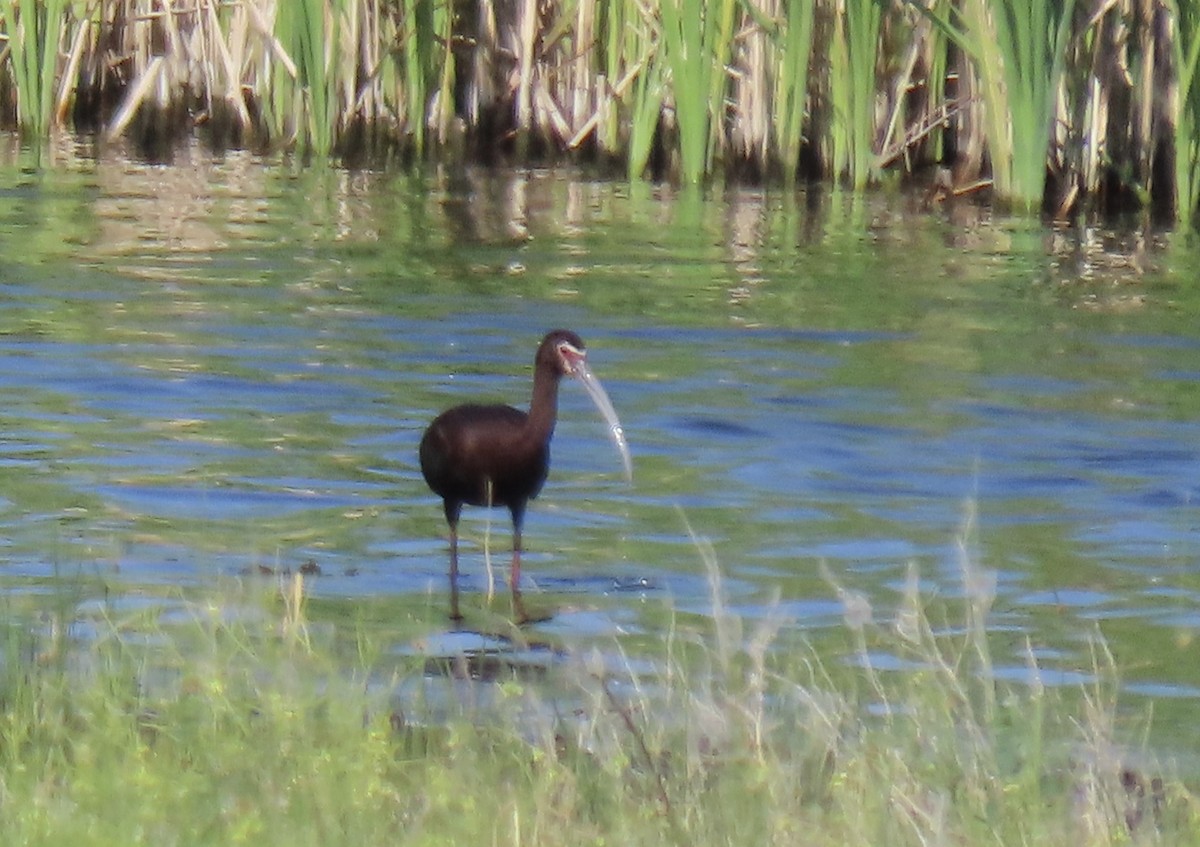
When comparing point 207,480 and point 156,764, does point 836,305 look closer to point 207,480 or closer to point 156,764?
point 207,480

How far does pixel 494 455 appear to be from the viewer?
6789 mm

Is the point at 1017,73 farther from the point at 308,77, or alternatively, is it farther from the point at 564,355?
the point at 564,355

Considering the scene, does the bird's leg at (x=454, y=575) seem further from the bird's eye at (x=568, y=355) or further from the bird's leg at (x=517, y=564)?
the bird's eye at (x=568, y=355)

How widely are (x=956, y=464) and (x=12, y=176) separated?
27.3 ft

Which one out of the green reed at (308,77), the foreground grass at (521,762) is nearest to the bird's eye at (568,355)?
the foreground grass at (521,762)

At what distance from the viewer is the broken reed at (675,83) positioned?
13.2 metres

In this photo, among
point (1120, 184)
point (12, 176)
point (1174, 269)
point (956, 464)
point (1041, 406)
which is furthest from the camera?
point (12, 176)

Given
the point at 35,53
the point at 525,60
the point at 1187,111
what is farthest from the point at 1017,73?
the point at 35,53

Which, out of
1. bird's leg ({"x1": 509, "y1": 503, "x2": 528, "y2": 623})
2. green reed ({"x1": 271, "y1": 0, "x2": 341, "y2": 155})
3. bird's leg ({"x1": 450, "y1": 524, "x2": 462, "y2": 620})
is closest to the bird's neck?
bird's leg ({"x1": 509, "y1": 503, "x2": 528, "y2": 623})

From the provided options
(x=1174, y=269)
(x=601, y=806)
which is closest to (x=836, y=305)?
(x=1174, y=269)

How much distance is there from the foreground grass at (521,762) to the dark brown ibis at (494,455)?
161cm

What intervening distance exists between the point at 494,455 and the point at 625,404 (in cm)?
240

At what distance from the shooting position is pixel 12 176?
14.9 metres

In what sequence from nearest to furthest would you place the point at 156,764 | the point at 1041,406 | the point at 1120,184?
the point at 156,764, the point at 1041,406, the point at 1120,184
